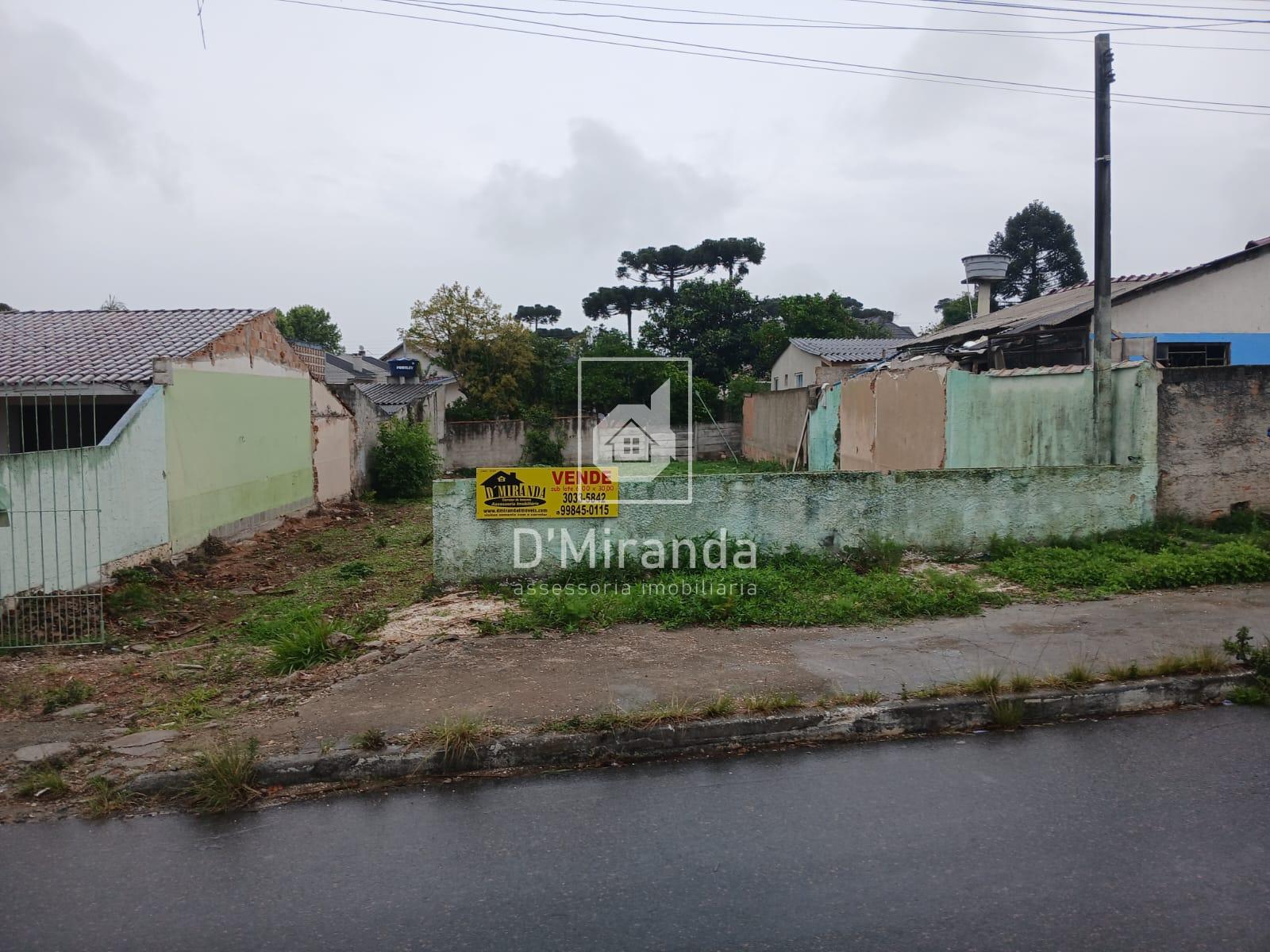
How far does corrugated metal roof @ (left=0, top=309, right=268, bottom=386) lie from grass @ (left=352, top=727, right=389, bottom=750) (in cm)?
882

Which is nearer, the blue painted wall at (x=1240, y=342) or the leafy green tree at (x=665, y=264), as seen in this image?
the blue painted wall at (x=1240, y=342)

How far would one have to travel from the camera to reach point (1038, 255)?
5006 centimetres

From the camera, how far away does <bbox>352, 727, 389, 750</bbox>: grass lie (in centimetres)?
505

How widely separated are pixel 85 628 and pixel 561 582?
14.6 feet

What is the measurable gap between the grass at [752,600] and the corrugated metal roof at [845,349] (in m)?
19.4

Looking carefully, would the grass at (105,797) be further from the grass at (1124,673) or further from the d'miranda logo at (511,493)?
the grass at (1124,673)

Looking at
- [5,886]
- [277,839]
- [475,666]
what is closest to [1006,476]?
[475,666]

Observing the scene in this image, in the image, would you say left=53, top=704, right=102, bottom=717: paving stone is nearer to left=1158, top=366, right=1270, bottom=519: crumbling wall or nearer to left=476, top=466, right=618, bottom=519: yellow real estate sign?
left=476, top=466, right=618, bottom=519: yellow real estate sign

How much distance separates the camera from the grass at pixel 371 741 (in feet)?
16.6

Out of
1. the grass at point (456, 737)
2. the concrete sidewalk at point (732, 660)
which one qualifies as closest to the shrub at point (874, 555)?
the concrete sidewalk at point (732, 660)

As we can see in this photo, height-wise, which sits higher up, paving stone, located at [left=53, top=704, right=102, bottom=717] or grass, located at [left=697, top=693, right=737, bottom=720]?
grass, located at [left=697, top=693, right=737, bottom=720]

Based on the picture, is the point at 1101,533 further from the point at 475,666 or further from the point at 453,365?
the point at 453,365

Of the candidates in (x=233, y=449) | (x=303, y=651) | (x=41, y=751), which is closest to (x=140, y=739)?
(x=41, y=751)

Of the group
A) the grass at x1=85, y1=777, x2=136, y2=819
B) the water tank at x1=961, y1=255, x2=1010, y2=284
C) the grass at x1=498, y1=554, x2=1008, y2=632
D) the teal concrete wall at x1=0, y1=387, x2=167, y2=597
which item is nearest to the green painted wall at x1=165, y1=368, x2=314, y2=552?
the teal concrete wall at x1=0, y1=387, x2=167, y2=597
